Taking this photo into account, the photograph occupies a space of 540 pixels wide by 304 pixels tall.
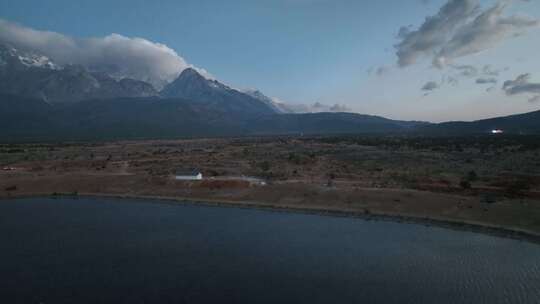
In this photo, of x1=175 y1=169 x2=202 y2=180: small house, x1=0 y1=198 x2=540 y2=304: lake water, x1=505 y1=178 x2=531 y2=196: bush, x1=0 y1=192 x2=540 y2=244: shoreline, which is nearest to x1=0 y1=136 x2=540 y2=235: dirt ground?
x1=505 y1=178 x2=531 y2=196: bush

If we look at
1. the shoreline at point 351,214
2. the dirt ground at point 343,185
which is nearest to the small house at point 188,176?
the dirt ground at point 343,185

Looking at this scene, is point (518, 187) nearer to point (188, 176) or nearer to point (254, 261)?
point (254, 261)

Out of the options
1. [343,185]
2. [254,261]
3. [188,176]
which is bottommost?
[254,261]

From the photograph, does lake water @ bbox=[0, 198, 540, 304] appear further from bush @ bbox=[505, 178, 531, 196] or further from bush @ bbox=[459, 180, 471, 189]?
bush @ bbox=[459, 180, 471, 189]

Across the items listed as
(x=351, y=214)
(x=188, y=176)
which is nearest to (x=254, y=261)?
(x=351, y=214)

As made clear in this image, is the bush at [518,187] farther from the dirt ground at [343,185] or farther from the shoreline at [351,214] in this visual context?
the shoreline at [351,214]

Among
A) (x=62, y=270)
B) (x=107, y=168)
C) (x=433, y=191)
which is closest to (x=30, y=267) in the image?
(x=62, y=270)
